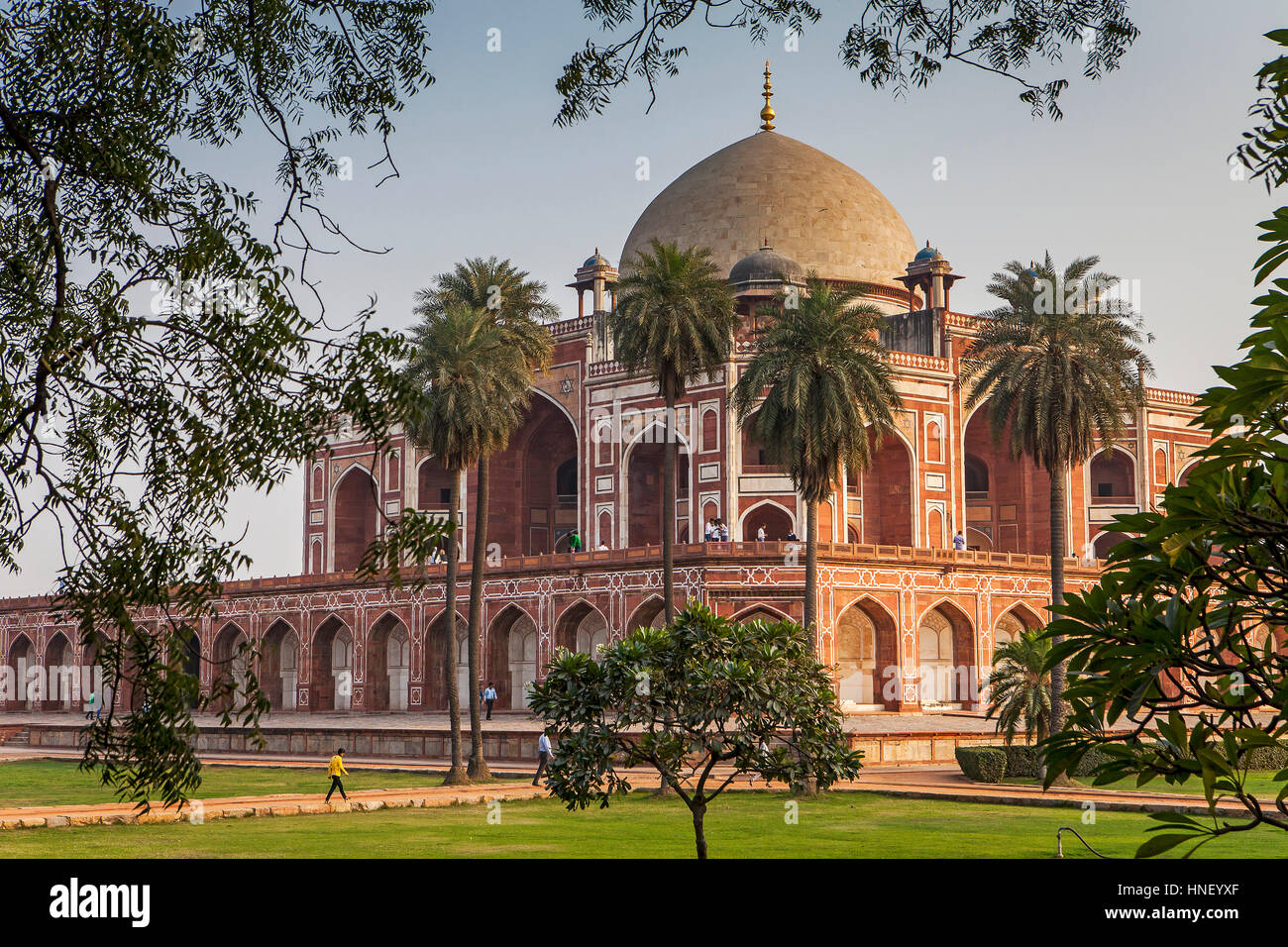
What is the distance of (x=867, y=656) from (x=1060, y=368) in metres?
14.5

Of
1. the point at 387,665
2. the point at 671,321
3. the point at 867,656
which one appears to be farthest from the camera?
the point at 387,665

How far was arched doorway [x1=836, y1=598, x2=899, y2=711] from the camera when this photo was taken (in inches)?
1650

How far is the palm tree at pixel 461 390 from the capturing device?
102 feet

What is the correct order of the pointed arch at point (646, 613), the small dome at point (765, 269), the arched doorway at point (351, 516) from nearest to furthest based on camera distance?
the pointed arch at point (646, 613)
the small dome at point (765, 269)
the arched doorway at point (351, 516)

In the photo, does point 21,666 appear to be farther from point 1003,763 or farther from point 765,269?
point 1003,763

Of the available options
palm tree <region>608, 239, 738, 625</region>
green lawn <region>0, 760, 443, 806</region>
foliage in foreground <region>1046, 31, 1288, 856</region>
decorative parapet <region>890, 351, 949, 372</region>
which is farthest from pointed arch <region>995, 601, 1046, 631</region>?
foliage in foreground <region>1046, 31, 1288, 856</region>

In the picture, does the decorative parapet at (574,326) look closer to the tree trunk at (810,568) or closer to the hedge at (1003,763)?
the tree trunk at (810,568)

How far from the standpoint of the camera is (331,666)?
5116 centimetres

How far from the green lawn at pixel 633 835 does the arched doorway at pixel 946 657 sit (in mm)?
18727

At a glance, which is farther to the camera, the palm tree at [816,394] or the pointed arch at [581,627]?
the pointed arch at [581,627]

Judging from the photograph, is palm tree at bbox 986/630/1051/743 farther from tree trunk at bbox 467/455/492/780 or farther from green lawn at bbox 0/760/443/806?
green lawn at bbox 0/760/443/806

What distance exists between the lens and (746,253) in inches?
2195

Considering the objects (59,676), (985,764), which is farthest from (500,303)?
(59,676)

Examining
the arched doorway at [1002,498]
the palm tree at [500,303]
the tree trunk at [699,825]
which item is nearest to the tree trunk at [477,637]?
the palm tree at [500,303]
